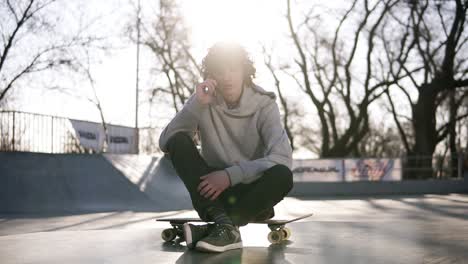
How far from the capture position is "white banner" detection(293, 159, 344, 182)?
23.0m

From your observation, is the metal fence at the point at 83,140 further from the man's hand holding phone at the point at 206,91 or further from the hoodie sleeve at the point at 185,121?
the man's hand holding phone at the point at 206,91

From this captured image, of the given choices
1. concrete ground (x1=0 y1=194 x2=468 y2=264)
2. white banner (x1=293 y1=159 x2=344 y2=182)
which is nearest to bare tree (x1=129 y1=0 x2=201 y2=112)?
white banner (x1=293 y1=159 x2=344 y2=182)

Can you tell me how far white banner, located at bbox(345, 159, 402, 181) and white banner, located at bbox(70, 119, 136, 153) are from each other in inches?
333

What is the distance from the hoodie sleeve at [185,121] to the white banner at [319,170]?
20.0 meters

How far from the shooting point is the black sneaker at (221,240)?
2.96m

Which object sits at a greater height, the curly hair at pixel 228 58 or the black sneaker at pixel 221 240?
the curly hair at pixel 228 58

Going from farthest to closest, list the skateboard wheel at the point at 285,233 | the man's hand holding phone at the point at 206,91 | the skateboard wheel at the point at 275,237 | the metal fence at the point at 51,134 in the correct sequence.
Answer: the metal fence at the point at 51,134 < the skateboard wheel at the point at 285,233 < the skateboard wheel at the point at 275,237 < the man's hand holding phone at the point at 206,91

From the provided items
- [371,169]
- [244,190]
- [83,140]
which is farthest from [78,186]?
[371,169]

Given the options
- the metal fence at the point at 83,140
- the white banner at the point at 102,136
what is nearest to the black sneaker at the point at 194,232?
the metal fence at the point at 83,140

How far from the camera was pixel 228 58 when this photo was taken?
3.34 m

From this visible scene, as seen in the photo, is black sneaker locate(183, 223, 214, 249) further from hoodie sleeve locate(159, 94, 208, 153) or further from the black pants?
hoodie sleeve locate(159, 94, 208, 153)

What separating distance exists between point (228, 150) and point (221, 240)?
2.01 ft

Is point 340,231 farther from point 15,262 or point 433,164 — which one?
point 433,164

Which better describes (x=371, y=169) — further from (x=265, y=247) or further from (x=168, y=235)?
(x=265, y=247)
